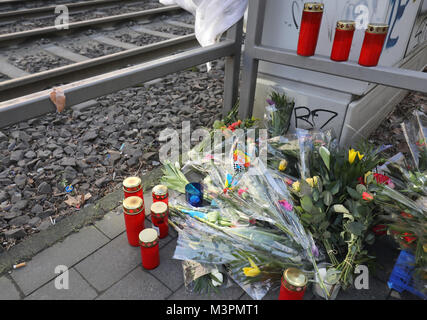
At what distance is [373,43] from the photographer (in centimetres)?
241

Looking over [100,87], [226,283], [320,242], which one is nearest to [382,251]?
[320,242]

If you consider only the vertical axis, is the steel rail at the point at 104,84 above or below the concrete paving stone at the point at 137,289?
above

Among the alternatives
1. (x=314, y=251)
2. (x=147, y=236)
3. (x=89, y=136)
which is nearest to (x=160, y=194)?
(x=147, y=236)

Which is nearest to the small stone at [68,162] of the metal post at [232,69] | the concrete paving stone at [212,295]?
the metal post at [232,69]

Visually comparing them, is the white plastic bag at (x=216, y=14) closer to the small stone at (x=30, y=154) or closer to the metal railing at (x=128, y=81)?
the metal railing at (x=128, y=81)

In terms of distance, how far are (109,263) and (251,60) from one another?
83.2 inches

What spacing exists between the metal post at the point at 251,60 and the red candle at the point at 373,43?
0.94m

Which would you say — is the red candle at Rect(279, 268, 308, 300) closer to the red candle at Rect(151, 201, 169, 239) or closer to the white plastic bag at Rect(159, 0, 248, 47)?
the red candle at Rect(151, 201, 169, 239)

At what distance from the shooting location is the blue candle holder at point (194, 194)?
261cm

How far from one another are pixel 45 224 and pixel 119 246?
69 cm

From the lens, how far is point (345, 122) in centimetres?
309

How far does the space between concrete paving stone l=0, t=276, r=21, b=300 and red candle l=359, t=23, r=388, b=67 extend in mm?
2815

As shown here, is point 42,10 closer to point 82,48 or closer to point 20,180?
point 82,48
